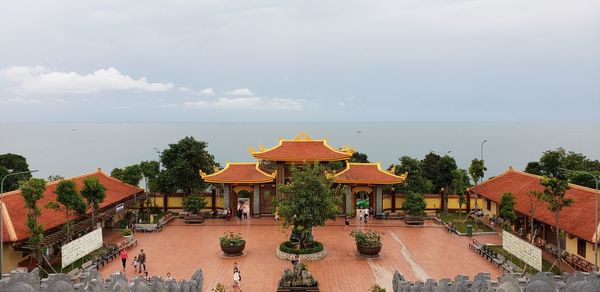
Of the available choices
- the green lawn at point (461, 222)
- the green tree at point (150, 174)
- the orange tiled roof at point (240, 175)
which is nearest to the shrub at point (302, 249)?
the orange tiled roof at point (240, 175)

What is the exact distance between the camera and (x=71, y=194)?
24.6 m

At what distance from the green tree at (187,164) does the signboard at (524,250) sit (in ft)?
82.2

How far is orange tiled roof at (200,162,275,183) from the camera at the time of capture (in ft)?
120

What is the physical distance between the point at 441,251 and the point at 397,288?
1129 cm

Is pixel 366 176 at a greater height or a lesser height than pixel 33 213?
lesser

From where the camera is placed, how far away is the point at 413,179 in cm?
3969

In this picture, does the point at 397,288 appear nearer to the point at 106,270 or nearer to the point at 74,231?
the point at 106,270

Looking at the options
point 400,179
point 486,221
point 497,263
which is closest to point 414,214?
point 400,179

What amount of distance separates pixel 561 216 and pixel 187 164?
27712mm

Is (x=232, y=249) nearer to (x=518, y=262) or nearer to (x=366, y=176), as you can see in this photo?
(x=366, y=176)

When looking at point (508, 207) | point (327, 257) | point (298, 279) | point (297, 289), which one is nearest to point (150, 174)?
point (327, 257)

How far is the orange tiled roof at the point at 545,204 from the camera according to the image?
79.8 feet

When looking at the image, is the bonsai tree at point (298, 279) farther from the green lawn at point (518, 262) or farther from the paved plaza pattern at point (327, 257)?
the green lawn at point (518, 262)

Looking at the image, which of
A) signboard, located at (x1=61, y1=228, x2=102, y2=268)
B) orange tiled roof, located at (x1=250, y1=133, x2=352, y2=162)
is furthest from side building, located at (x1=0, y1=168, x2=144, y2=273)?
orange tiled roof, located at (x1=250, y1=133, x2=352, y2=162)
